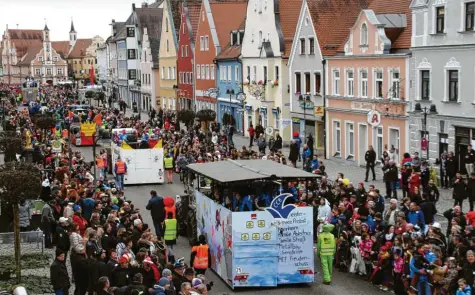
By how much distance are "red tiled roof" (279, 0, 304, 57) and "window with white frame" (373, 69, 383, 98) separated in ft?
41.8

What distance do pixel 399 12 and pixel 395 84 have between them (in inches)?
176

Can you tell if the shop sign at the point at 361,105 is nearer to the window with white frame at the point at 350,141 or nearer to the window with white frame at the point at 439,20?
the window with white frame at the point at 350,141

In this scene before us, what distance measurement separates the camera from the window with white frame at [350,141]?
141 ft

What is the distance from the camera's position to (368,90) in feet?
134

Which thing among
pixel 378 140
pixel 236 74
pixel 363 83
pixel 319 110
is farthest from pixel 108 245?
pixel 236 74

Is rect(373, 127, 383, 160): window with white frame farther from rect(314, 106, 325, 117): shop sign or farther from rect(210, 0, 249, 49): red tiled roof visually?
rect(210, 0, 249, 49): red tiled roof

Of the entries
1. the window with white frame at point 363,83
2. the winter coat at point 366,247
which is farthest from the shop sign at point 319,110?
the winter coat at point 366,247

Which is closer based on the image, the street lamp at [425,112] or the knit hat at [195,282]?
the knit hat at [195,282]

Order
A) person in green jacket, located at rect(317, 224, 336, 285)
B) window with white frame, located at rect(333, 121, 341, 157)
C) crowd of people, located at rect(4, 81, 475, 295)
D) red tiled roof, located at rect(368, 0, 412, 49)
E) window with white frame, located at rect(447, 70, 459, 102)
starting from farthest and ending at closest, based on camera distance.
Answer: window with white frame, located at rect(333, 121, 341, 157) → red tiled roof, located at rect(368, 0, 412, 49) → window with white frame, located at rect(447, 70, 459, 102) → person in green jacket, located at rect(317, 224, 336, 285) → crowd of people, located at rect(4, 81, 475, 295)

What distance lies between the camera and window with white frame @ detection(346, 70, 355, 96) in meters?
42.5

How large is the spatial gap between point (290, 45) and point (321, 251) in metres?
34.4

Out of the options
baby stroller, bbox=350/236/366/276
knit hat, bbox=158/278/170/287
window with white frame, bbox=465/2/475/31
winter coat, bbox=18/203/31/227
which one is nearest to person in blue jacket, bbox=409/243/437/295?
baby stroller, bbox=350/236/366/276

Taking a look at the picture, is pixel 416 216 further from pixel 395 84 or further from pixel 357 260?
pixel 395 84

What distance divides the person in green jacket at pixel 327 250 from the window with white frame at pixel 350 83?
2387cm
